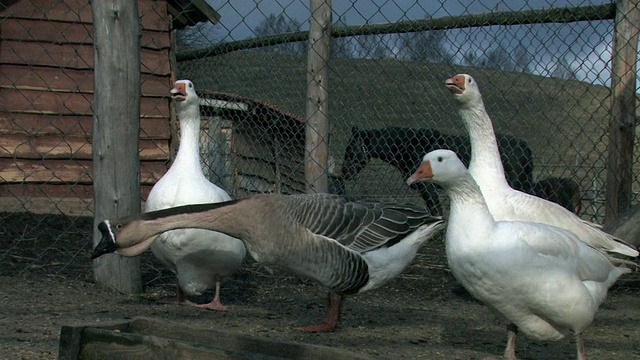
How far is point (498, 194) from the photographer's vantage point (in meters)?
4.99

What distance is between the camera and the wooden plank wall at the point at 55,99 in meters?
9.34

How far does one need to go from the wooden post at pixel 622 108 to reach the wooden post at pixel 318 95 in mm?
2121

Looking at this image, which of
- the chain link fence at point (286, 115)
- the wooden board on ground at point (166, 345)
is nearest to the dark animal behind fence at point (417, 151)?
the chain link fence at point (286, 115)

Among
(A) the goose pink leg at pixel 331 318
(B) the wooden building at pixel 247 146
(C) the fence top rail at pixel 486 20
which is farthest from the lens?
(B) the wooden building at pixel 247 146

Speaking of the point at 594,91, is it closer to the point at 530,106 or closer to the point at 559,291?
the point at 530,106

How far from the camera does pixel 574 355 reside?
4.72m

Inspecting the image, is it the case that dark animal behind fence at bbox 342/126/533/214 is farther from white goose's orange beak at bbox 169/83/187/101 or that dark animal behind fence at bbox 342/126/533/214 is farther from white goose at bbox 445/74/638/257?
white goose's orange beak at bbox 169/83/187/101

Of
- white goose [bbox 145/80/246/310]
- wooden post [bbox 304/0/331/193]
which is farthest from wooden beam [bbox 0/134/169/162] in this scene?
white goose [bbox 145/80/246/310]

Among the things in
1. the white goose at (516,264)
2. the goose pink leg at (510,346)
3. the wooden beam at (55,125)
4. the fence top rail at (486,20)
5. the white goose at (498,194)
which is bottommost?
the goose pink leg at (510,346)

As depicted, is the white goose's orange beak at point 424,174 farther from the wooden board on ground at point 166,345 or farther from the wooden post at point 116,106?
the wooden post at point 116,106

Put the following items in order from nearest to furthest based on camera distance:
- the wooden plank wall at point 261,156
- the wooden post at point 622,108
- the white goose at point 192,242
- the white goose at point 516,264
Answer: the white goose at point 516,264 < the white goose at point 192,242 < the wooden post at point 622,108 < the wooden plank wall at point 261,156

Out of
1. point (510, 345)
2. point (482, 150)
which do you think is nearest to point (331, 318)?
point (510, 345)

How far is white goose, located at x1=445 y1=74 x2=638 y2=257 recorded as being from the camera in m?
4.73

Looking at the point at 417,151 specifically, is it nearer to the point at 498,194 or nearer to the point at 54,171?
the point at 498,194
